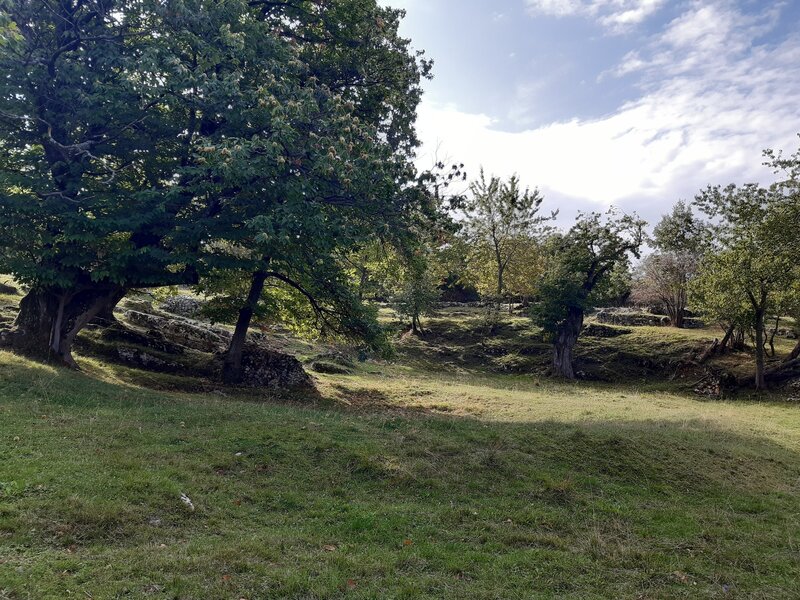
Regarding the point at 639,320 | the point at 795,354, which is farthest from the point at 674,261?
the point at 795,354

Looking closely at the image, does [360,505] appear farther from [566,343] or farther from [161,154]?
[566,343]

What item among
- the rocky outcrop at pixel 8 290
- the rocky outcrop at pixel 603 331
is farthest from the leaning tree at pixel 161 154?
the rocky outcrop at pixel 603 331

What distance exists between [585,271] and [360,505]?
108 feet

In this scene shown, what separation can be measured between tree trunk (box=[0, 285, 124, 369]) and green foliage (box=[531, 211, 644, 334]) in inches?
1143

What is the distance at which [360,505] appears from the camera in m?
8.35

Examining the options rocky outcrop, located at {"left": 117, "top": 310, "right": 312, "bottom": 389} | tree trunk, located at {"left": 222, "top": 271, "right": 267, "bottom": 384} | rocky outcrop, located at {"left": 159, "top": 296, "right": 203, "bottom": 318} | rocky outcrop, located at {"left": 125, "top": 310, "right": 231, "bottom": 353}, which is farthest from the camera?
rocky outcrop, located at {"left": 159, "top": 296, "right": 203, "bottom": 318}

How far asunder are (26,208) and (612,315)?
1824 inches

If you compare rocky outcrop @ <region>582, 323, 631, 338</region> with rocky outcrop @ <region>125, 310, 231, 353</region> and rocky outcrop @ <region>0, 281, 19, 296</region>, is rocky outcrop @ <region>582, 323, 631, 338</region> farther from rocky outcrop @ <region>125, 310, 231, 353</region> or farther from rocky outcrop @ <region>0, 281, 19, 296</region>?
rocky outcrop @ <region>0, 281, 19, 296</region>

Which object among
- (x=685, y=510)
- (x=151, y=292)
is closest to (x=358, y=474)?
(x=685, y=510)

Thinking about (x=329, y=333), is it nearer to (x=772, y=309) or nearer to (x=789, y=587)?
(x=789, y=587)

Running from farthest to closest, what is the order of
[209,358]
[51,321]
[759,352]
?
[759,352] → [209,358] → [51,321]

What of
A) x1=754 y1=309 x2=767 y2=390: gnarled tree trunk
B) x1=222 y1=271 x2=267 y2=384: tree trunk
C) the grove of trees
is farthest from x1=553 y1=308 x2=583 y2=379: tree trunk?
x1=222 y1=271 x2=267 y2=384: tree trunk

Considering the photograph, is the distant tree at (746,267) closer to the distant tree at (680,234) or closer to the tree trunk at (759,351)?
the tree trunk at (759,351)

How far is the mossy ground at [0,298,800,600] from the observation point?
5.90 meters
